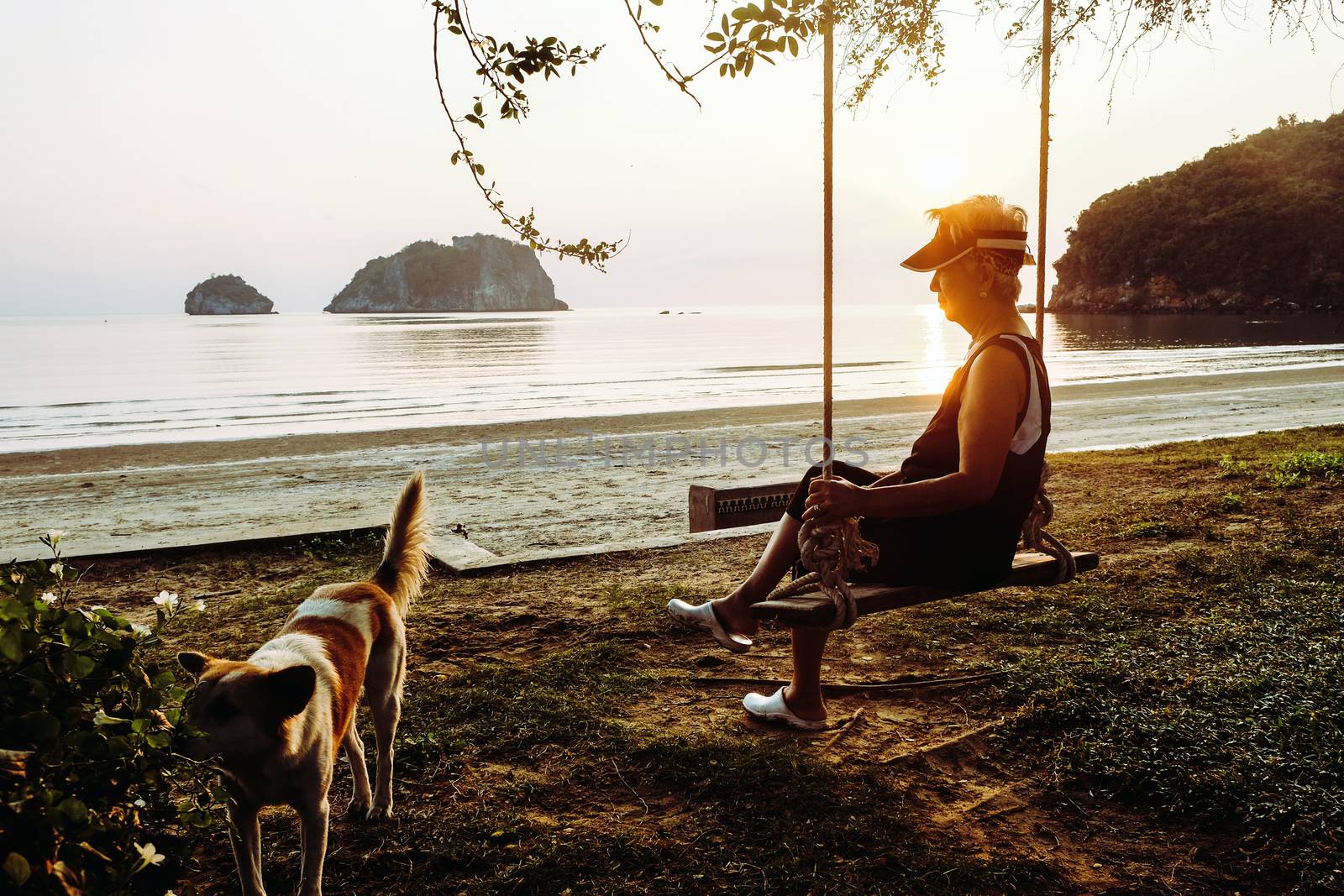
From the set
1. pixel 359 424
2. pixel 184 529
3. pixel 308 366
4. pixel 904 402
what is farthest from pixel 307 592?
pixel 308 366

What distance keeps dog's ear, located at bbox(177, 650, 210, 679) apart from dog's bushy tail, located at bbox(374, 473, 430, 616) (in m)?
1.03

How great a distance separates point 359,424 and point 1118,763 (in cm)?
1741

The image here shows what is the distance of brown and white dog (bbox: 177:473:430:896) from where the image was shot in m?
2.53

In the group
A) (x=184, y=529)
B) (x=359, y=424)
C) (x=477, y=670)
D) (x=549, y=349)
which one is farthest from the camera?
(x=549, y=349)

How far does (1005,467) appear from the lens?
136 inches

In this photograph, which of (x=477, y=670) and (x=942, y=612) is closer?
(x=477, y=670)

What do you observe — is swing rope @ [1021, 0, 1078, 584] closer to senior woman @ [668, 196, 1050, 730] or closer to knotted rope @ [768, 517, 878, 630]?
senior woman @ [668, 196, 1050, 730]

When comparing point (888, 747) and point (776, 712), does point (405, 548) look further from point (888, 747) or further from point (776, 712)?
point (888, 747)

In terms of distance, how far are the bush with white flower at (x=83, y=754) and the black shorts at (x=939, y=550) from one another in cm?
227

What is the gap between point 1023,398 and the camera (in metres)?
3.32

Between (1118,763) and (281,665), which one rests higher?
(281,665)

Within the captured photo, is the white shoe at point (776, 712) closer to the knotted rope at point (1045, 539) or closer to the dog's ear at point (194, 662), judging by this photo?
the knotted rope at point (1045, 539)

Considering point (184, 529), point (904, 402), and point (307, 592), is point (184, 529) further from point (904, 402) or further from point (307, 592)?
point (904, 402)

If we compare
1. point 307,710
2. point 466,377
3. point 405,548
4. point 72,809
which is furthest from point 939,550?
point 466,377
